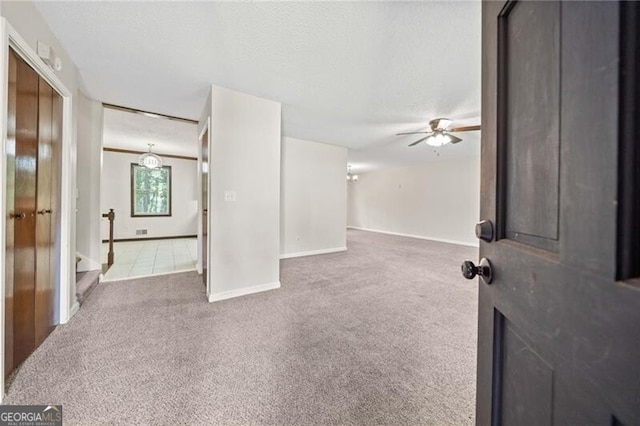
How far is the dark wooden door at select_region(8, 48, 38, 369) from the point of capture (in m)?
1.47

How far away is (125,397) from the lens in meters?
1.29

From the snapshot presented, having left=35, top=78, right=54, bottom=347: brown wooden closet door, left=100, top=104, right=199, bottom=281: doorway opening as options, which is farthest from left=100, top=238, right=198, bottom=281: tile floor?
left=35, top=78, right=54, bottom=347: brown wooden closet door

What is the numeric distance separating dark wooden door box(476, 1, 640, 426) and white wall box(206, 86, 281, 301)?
2.38 metres

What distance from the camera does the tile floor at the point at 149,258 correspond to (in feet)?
11.5

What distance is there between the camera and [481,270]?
0.74 meters

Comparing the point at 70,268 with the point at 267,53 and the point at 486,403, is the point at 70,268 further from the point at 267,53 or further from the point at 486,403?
the point at 486,403

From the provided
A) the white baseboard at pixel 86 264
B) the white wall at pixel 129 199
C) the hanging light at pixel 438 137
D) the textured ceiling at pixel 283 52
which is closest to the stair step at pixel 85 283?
the white baseboard at pixel 86 264

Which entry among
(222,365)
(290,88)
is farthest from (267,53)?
(222,365)

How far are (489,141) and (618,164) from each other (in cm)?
41

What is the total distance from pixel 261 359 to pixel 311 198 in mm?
3559

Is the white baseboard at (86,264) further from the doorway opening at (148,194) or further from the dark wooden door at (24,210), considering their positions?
the dark wooden door at (24,210)

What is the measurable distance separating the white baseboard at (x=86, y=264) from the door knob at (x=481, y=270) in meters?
4.15

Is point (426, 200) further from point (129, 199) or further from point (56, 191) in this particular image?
point (129, 199)

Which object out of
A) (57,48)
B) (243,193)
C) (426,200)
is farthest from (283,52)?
(426,200)
